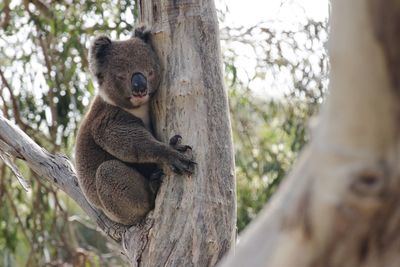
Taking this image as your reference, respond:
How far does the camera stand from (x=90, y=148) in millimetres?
3988

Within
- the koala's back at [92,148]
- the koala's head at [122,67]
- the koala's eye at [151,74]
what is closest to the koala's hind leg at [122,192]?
the koala's back at [92,148]

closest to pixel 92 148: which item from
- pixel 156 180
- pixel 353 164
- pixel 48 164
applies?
pixel 48 164

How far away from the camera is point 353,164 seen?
60.7 inches

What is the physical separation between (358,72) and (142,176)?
2.24m

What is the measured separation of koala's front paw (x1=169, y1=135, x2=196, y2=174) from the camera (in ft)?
10.4

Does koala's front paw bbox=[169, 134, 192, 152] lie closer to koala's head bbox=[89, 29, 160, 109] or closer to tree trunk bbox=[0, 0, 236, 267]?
tree trunk bbox=[0, 0, 236, 267]

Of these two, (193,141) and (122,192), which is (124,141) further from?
(193,141)

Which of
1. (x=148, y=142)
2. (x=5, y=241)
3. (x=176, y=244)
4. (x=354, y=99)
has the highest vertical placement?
(x=354, y=99)

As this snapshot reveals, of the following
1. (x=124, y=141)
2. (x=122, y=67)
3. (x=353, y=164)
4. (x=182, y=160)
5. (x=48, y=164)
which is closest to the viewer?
(x=353, y=164)

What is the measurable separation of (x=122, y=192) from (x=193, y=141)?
24.9 inches

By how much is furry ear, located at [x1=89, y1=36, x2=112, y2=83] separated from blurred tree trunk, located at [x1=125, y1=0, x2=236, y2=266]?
20.9 inches

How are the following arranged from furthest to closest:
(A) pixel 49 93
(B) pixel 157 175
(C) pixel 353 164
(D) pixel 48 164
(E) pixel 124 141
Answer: (A) pixel 49 93, (D) pixel 48 164, (E) pixel 124 141, (B) pixel 157 175, (C) pixel 353 164

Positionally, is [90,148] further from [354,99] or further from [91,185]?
[354,99]

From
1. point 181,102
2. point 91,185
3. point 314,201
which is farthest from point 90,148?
point 314,201
